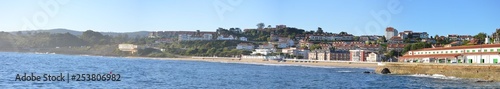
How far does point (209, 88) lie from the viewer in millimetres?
36000

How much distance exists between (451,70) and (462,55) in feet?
20.7

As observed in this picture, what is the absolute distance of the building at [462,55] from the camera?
2023 inches

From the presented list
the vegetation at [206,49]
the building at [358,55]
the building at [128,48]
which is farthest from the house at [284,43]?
the building at [358,55]

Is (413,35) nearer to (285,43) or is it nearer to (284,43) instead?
(285,43)

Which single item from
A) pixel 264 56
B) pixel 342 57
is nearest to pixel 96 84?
pixel 342 57

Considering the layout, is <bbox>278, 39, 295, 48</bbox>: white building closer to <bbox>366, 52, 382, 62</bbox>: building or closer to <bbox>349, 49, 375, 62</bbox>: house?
<bbox>349, 49, 375, 62</bbox>: house

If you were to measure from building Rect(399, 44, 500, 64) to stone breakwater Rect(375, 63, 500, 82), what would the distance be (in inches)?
130

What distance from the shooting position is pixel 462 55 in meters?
55.8

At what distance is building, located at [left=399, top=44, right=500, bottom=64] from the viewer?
51.4 meters

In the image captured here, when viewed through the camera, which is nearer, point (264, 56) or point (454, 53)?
point (454, 53)

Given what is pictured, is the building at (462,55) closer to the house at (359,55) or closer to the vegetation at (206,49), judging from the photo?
the house at (359,55)

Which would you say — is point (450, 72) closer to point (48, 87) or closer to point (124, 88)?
point (124, 88)

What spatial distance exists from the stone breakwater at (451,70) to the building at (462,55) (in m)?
3.30

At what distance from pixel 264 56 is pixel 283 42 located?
134 ft
